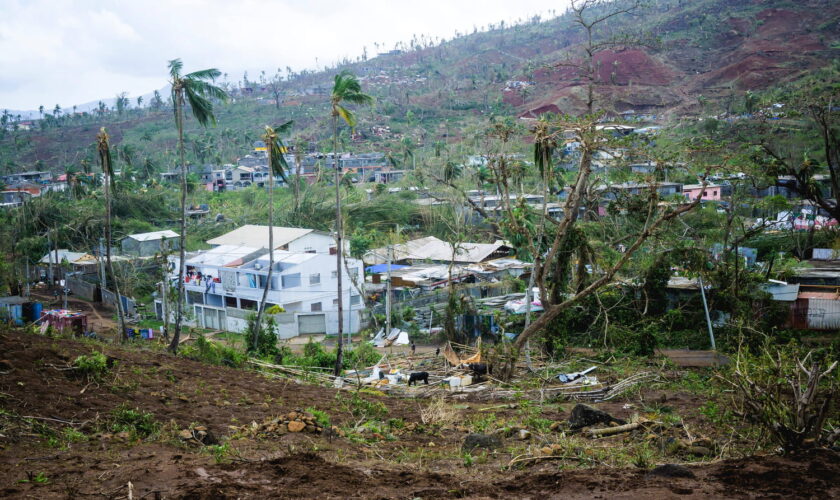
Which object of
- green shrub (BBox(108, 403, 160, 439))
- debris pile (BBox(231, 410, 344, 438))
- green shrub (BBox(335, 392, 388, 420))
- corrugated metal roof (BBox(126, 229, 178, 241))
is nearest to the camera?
green shrub (BBox(108, 403, 160, 439))

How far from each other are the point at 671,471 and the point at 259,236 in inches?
1278

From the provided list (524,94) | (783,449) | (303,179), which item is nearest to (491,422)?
(783,449)

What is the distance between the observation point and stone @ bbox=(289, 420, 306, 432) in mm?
8586

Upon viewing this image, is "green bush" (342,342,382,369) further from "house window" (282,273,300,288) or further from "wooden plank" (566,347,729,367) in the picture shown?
"house window" (282,273,300,288)

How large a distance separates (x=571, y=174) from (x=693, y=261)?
28.0 meters

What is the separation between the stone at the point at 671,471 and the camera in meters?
6.11

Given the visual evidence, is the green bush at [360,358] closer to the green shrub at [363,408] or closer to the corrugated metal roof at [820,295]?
the green shrub at [363,408]

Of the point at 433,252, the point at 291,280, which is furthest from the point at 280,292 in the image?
the point at 433,252

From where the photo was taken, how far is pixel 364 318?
2764 centimetres

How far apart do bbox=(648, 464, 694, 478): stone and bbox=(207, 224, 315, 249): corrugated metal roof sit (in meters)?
28.5

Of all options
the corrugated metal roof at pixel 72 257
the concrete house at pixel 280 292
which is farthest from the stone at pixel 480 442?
the corrugated metal roof at pixel 72 257

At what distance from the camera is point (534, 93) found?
88688 millimetres

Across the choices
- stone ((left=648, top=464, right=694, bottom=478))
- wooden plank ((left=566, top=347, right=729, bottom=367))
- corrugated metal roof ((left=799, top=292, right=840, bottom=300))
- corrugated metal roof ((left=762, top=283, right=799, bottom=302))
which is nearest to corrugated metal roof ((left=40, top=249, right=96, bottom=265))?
wooden plank ((left=566, top=347, right=729, bottom=367))

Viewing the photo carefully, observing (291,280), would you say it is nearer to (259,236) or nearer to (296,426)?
(259,236)
